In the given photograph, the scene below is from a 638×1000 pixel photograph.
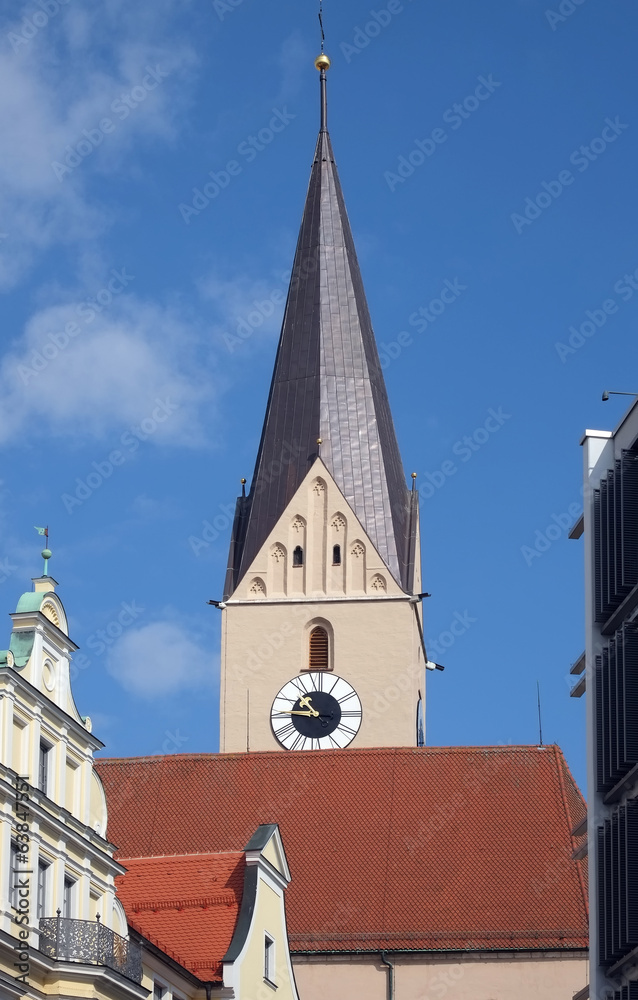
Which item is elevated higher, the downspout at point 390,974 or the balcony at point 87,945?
the downspout at point 390,974

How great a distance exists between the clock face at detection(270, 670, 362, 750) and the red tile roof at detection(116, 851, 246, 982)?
21.1 meters

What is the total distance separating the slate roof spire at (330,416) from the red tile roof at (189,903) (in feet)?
81.0

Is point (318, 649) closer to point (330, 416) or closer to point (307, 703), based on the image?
point (307, 703)

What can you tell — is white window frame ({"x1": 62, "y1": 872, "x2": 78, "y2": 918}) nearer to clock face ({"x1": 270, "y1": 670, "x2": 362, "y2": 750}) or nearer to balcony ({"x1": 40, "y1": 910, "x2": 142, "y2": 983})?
balcony ({"x1": 40, "y1": 910, "x2": 142, "y2": 983})

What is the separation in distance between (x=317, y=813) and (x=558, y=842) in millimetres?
4704

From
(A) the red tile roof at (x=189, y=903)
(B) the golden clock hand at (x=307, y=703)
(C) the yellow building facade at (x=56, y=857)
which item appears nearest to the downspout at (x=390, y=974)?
(A) the red tile roof at (x=189, y=903)

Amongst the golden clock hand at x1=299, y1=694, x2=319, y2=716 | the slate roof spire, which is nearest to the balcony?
the golden clock hand at x1=299, y1=694, x2=319, y2=716

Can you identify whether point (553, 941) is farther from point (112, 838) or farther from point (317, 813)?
point (112, 838)

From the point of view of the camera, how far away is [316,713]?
5278 cm

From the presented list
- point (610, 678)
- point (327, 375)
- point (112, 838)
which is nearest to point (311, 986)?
point (112, 838)

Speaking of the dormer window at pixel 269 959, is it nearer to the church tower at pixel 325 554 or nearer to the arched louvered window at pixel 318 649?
the church tower at pixel 325 554

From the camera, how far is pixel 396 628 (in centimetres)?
5425

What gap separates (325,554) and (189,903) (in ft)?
85.4

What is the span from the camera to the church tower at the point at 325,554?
53.0 meters
